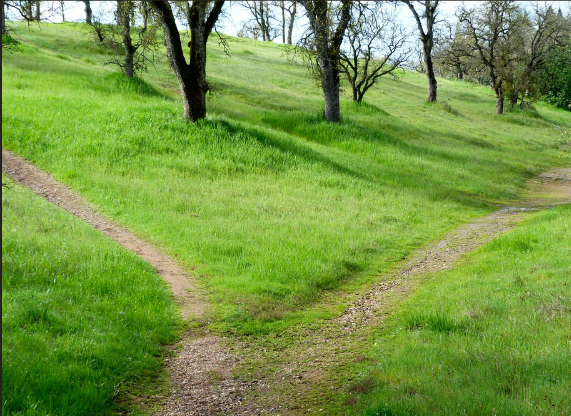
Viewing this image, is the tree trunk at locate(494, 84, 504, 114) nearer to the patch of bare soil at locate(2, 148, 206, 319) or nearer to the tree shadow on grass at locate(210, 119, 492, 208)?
the tree shadow on grass at locate(210, 119, 492, 208)

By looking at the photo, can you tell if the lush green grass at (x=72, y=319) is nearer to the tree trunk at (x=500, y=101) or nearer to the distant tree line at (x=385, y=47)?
the distant tree line at (x=385, y=47)

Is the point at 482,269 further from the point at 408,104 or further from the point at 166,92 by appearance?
the point at 408,104

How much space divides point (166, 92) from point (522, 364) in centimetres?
2407

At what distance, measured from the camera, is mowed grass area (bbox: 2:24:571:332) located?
1001cm

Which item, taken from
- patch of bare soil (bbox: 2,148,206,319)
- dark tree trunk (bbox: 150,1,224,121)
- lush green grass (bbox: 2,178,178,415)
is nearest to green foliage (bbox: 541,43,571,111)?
dark tree trunk (bbox: 150,1,224,121)

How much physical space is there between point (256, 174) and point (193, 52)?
4.93 metres

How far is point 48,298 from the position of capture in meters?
6.68

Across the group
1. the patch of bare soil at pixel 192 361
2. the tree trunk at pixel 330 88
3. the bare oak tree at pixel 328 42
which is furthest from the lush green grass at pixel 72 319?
the tree trunk at pixel 330 88

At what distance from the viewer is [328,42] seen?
22.1m

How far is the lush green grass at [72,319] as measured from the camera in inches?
200

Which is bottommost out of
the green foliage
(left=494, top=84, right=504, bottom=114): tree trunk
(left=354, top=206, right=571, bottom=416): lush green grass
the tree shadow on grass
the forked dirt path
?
the forked dirt path

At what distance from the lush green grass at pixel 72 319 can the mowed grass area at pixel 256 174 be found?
1.27 metres

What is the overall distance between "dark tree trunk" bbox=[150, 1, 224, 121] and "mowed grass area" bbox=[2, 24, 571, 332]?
2.88 feet

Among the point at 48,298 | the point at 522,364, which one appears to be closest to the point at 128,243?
the point at 48,298
